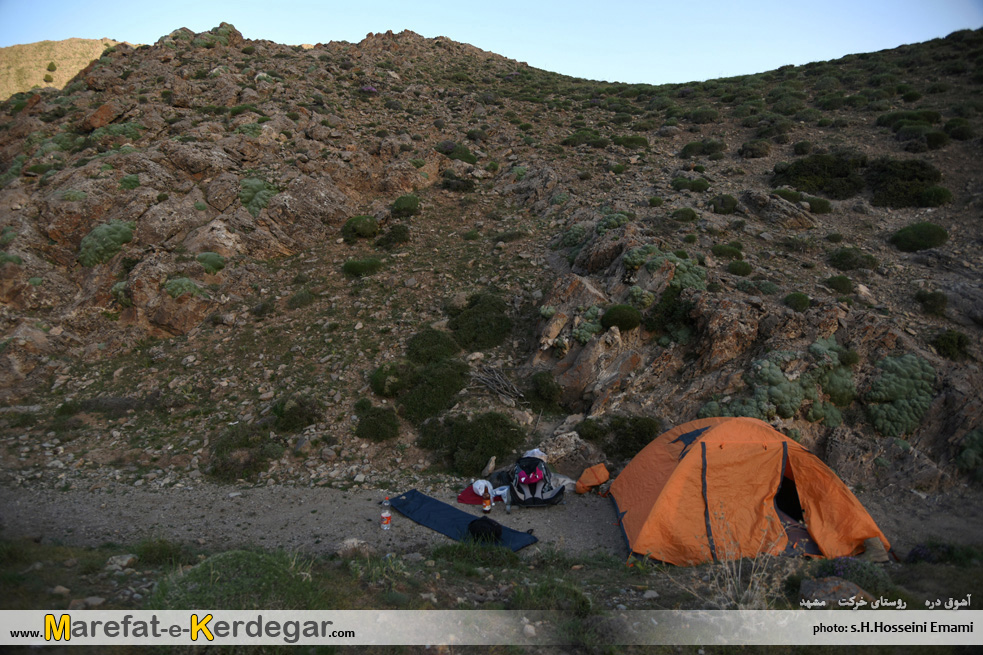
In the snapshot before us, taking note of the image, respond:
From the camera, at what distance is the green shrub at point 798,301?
14156mm

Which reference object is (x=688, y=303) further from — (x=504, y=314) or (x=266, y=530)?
(x=266, y=530)

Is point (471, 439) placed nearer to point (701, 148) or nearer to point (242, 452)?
Answer: point (242, 452)

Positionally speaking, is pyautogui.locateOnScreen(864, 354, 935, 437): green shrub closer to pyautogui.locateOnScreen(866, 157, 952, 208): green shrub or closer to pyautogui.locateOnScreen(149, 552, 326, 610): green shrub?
pyautogui.locateOnScreen(866, 157, 952, 208): green shrub

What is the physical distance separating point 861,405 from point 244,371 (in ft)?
61.8

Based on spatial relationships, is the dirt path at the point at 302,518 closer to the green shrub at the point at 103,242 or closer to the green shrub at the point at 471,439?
the green shrub at the point at 471,439

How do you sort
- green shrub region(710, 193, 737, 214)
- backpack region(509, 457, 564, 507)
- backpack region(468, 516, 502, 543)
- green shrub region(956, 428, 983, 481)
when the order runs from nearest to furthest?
backpack region(468, 516, 502, 543) → green shrub region(956, 428, 983, 481) → backpack region(509, 457, 564, 507) → green shrub region(710, 193, 737, 214)

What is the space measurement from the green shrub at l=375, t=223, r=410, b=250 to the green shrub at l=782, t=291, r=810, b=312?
52.3ft

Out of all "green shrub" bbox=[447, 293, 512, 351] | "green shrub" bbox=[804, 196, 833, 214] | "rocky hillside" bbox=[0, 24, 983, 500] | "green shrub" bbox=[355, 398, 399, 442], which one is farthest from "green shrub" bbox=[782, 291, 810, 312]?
"green shrub" bbox=[355, 398, 399, 442]

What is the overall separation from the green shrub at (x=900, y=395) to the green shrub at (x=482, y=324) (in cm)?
1073

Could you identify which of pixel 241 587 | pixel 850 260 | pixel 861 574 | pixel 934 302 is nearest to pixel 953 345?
pixel 934 302

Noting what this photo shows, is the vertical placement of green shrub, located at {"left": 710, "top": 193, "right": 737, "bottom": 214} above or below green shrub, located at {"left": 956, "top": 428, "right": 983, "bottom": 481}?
above

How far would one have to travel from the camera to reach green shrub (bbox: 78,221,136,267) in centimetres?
1884

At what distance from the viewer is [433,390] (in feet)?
47.1

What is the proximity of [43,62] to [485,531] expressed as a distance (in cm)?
7028
